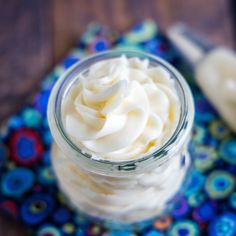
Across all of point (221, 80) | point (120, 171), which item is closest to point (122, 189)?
point (120, 171)

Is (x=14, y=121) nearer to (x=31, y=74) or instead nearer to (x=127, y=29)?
(x=31, y=74)

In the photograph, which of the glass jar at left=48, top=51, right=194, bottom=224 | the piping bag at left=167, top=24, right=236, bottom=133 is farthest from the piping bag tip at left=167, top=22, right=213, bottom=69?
the glass jar at left=48, top=51, right=194, bottom=224

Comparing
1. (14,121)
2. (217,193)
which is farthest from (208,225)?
(14,121)

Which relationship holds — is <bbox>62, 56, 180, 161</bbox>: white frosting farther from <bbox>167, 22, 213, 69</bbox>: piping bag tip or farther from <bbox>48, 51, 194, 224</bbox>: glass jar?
<bbox>167, 22, 213, 69</bbox>: piping bag tip

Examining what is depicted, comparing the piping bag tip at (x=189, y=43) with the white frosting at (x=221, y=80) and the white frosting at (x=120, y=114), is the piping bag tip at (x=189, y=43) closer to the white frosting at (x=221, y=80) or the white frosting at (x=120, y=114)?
the white frosting at (x=221, y=80)

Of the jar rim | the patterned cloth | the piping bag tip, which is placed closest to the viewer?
the jar rim

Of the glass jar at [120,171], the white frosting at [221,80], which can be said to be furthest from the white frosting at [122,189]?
the white frosting at [221,80]
